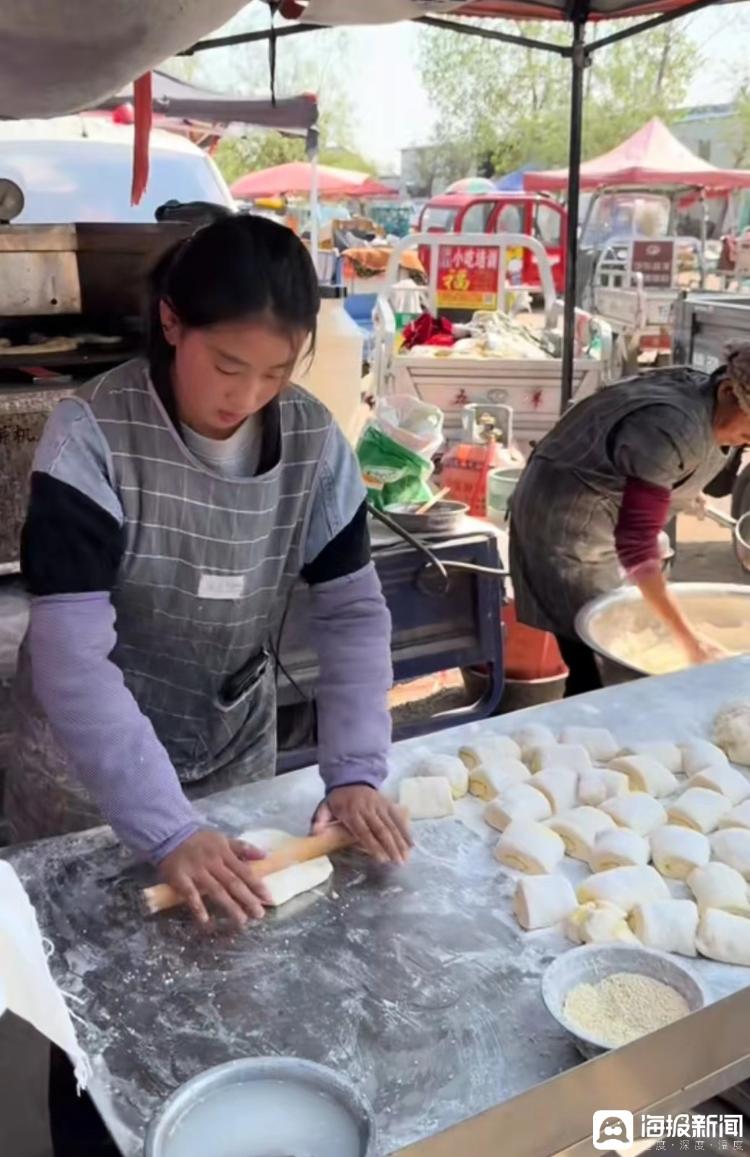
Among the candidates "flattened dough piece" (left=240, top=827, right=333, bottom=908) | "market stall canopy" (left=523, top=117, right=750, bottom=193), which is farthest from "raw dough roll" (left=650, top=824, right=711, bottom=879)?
"market stall canopy" (left=523, top=117, right=750, bottom=193)

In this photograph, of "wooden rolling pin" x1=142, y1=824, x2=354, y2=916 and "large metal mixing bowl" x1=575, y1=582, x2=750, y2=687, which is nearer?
"wooden rolling pin" x1=142, y1=824, x2=354, y2=916

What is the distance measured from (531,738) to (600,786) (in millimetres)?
170

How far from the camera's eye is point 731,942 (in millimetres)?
1272

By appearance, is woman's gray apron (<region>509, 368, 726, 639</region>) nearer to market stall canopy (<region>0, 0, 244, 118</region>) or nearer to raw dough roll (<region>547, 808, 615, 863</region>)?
raw dough roll (<region>547, 808, 615, 863</region>)

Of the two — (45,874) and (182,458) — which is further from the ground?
(182,458)

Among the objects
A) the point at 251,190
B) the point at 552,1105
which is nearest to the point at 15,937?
the point at 552,1105

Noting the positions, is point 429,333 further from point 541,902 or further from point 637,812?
point 541,902

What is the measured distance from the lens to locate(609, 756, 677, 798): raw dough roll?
165 cm

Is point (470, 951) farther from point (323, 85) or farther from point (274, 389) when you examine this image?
point (323, 85)

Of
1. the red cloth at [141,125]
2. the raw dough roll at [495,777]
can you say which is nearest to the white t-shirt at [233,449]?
the raw dough roll at [495,777]

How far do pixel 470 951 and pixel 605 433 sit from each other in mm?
1819

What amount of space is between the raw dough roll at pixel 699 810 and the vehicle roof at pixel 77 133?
5092mm

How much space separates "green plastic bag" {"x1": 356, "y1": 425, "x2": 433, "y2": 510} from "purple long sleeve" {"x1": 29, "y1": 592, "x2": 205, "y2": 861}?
1.89 metres

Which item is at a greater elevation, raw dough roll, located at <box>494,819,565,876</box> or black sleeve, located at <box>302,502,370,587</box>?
black sleeve, located at <box>302,502,370,587</box>
